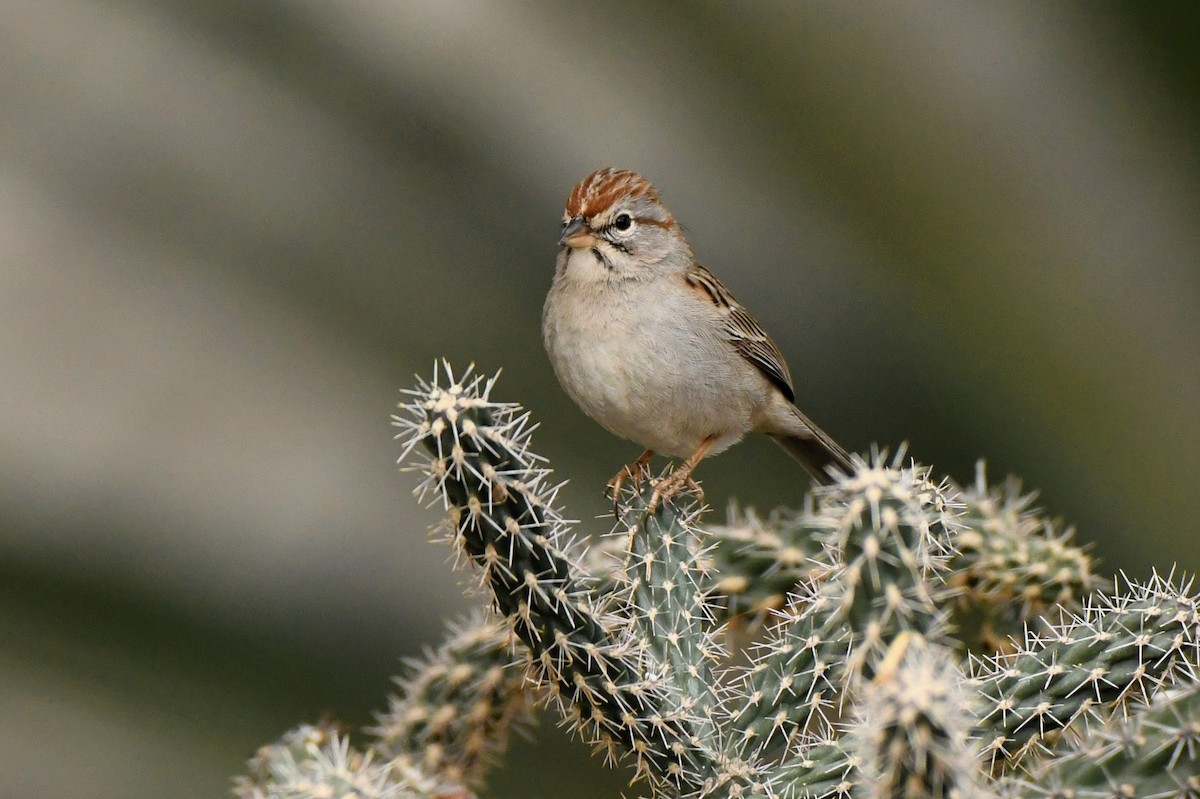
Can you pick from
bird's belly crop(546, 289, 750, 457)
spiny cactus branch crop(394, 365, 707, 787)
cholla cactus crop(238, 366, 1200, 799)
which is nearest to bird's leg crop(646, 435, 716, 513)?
cholla cactus crop(238, 366, 1200, 799)

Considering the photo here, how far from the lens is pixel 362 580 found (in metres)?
4.15

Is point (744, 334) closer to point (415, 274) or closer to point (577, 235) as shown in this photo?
point (577, 235)

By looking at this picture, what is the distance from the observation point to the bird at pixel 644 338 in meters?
3.02

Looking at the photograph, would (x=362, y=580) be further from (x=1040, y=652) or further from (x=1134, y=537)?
(x=1134, y=537)

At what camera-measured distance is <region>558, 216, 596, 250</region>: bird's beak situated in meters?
3.14

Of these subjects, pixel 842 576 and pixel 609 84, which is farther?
pixel 609 84

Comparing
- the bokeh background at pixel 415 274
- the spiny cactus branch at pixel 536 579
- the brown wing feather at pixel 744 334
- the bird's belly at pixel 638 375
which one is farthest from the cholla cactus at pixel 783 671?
the bokeh background at pixel 415 274

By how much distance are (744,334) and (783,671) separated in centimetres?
161

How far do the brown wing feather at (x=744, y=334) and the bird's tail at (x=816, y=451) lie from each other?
0.47ft

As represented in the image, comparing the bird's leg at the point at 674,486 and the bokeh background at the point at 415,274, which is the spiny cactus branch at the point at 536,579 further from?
the bokeh background at the point at 415,274

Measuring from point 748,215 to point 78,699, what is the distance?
3.16 m

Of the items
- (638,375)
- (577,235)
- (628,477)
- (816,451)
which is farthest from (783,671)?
(816,451)

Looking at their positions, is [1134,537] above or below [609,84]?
below

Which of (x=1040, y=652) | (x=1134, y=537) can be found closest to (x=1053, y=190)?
(x=1134, y=537)
